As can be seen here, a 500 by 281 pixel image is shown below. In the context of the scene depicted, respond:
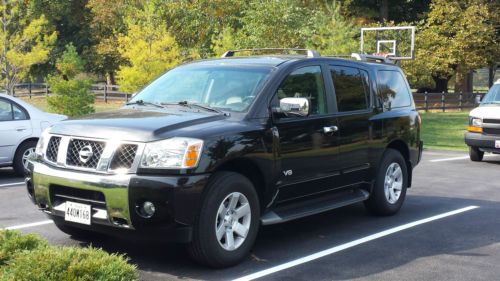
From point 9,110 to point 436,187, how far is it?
7279 millimetres

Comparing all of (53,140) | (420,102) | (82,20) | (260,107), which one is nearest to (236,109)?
(260,107)

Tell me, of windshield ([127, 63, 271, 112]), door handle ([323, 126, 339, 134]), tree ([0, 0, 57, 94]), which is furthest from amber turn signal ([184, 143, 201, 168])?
tree ([0, 0, 57, 94])

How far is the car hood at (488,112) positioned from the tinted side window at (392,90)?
554cm

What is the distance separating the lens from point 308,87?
6715mm

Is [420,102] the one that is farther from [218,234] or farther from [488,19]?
[218,234]

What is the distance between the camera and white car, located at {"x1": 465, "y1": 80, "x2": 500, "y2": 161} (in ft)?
43.5

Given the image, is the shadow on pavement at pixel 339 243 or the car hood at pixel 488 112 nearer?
the shadow on pavement at pixel 339 243

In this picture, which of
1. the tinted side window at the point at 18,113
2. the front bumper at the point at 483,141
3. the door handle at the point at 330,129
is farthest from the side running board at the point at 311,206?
the front bumper at the point at 483,141

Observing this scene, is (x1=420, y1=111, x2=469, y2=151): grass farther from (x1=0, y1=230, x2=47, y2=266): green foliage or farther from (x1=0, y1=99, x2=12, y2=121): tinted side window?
(x1=0, y1=230, x2=47, y2=266): green foliage

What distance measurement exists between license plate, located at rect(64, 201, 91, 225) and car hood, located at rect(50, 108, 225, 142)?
60 centimetres

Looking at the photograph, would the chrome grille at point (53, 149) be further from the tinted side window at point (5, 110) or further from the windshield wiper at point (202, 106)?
the tinted side window at point (5, 110)

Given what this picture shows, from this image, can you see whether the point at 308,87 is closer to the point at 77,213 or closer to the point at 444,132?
the point at 77,213

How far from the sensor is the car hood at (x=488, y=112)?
1329 centimetres

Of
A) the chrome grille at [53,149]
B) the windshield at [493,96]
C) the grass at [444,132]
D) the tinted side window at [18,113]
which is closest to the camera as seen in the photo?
the chrome grille at [53,149]
